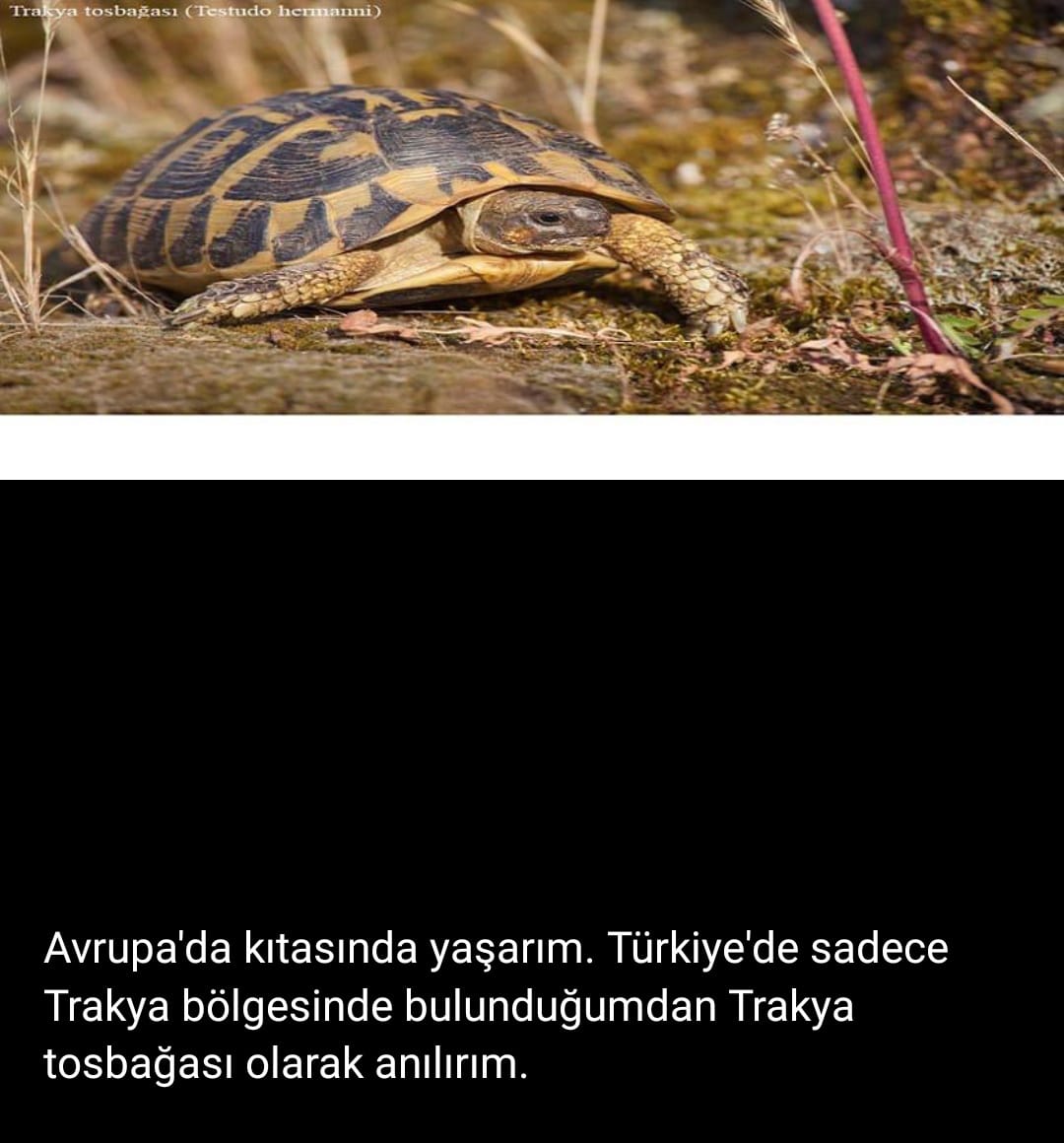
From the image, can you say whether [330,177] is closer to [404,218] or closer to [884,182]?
[404,218]

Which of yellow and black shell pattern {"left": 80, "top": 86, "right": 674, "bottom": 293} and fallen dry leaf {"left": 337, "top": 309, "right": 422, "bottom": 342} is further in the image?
yellow and black shell pattern {"left": 80, "top": 86, "right": 674, "bottom": 293}

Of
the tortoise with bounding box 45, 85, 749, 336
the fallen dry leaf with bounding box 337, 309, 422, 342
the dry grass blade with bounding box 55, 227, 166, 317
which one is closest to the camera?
the fallen dry leaf with bounding box 337, 309, 422, 342

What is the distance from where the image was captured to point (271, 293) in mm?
3812

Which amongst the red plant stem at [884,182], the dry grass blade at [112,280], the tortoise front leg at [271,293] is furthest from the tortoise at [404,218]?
the red plant stem at [884,182]

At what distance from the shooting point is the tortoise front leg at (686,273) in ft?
13.0

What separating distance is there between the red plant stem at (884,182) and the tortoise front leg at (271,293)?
1.53m

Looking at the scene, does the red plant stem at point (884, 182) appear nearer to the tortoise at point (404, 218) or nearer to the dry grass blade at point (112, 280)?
the tortoise at point (404, 218)

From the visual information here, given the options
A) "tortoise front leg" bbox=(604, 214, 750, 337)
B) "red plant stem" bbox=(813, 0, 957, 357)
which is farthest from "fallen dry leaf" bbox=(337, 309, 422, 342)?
"red plant stem" bbox=(813, 0, 957, 357)

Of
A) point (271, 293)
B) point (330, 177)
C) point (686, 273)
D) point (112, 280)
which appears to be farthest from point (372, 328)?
point (112, 280)

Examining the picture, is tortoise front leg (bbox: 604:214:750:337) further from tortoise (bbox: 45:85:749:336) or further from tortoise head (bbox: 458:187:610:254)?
tortoise head (bbox: 458:187:610:254)

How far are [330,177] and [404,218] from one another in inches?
11.7

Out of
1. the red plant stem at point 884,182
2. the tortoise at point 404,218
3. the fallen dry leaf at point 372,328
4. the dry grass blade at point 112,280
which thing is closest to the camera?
the red plant stem at point 884,182

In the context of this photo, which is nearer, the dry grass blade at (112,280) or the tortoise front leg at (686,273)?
the tortoise front leg at (686,273)

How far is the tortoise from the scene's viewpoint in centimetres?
392
